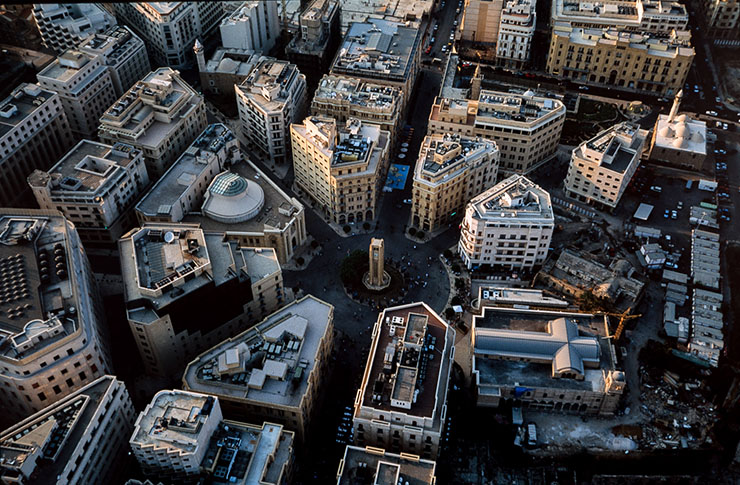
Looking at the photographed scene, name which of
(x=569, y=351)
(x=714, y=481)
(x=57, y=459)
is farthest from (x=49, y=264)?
(x=714, y=481)

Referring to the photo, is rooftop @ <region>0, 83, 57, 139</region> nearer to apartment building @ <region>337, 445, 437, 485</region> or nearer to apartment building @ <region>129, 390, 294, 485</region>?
apartment building @ <region>129, 390, 294, 485</region>

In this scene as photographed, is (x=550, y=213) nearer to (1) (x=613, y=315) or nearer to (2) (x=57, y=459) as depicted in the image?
(1) (x=613, y=315)

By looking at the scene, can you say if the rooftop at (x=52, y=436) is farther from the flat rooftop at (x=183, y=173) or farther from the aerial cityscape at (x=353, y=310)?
the flat rooftop at (x=183, y=173)

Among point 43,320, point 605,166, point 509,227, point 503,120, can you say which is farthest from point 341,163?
point 43,320

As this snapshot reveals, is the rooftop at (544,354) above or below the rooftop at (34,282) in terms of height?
below

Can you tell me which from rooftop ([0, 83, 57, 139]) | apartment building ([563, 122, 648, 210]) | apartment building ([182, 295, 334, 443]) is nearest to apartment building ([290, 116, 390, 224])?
apartment building ([182, 295, 334, 443])

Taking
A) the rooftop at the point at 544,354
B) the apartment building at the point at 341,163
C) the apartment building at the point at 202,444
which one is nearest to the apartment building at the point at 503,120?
the apartment building at the point at 341,163
